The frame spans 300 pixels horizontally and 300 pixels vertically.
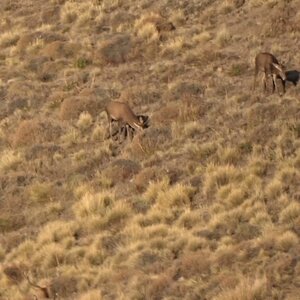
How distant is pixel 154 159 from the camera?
1894cm

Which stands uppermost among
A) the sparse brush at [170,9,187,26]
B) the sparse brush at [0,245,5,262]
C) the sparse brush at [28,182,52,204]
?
the sparse brush at [170,9,187,26]

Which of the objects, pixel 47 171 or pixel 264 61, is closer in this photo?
pixel 47 171

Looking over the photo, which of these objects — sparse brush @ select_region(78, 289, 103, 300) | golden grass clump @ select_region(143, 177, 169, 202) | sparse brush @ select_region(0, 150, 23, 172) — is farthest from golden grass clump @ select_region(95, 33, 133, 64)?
sparse brush @ select_region(78, 289, 103, 300)

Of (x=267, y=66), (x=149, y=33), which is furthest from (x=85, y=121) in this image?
(x=149, y=33)

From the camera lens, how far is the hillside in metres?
13.3

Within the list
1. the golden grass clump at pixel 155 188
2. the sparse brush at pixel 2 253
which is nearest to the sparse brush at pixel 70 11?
the golden grass clump at pixel 155 188

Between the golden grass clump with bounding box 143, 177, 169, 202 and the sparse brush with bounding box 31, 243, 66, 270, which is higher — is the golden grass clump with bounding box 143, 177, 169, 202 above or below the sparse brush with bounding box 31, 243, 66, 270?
above

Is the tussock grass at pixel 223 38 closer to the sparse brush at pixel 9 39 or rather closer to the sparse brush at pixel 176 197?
the sparse brush at pixel 9 39

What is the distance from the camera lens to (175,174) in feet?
58.9

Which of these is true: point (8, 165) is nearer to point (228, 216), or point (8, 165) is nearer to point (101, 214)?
point (101, 214)

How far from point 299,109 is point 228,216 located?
6144 mm

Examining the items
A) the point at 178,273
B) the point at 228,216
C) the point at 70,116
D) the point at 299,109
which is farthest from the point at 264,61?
the point at 178,273

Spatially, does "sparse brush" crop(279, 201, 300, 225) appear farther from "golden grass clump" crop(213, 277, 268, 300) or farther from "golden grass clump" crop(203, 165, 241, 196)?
"golden grass clump" crop(213, 277, 268, 300)

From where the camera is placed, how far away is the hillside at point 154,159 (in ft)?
43.6
